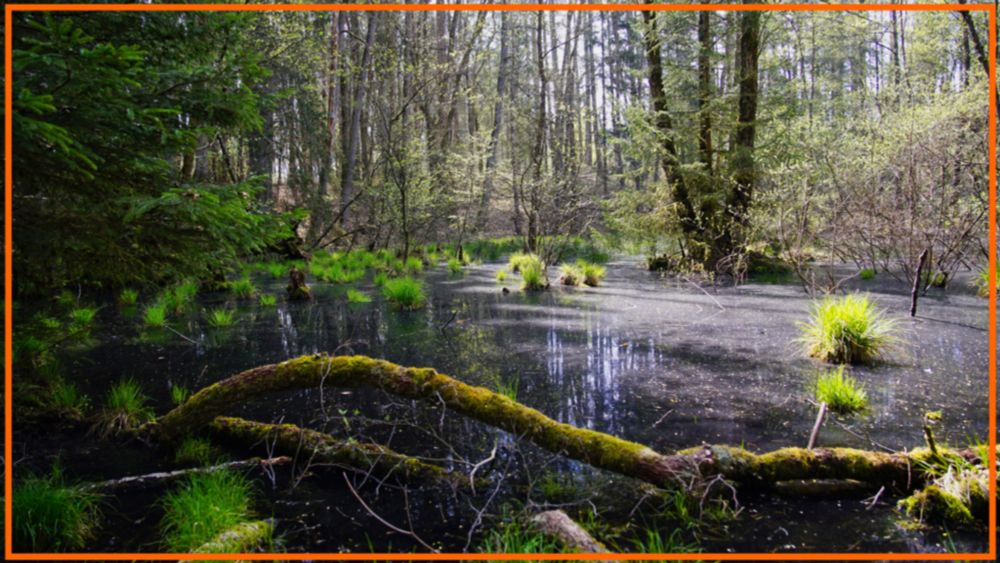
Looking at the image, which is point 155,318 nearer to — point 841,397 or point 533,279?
point 533,279

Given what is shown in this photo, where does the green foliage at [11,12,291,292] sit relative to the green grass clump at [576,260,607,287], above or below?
above

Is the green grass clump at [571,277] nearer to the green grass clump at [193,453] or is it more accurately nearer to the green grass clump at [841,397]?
the green grass clump at [841,397]

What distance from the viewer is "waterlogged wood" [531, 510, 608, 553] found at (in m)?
2.00

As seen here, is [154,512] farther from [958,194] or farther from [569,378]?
[958,194]

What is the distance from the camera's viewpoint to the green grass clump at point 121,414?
3574 mm

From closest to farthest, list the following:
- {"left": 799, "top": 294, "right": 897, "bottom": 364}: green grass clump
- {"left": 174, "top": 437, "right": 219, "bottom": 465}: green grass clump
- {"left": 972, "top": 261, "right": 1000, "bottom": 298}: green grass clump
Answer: {"left": 174, "top": 437, "right": 219, "bottom": 465}: green grass clump < {"left": 799, "top": 294, "right": 897, "bottom": 364}: green grass clump < {"left": 972, "top": 261, "right": 1000, "bottom": 298}: green grass clump

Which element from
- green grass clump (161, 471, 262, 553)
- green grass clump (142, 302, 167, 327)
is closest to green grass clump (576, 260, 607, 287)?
green grass clump (142, 302, 167, 327)

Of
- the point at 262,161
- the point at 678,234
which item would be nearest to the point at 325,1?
the point at 262,161

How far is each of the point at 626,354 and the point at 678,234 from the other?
745 centimetres

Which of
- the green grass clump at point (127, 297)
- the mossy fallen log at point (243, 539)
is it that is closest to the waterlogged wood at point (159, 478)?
the mossy fallen log at point (243, 539)

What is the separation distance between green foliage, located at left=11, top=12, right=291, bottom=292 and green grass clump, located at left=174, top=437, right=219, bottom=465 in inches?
43.8

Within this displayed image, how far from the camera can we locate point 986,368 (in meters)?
4.82

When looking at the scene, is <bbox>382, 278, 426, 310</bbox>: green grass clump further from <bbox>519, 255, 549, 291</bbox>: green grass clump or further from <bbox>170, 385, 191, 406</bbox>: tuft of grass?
<bbox>170, 385, 191, 406</bbox>: tuft of grass

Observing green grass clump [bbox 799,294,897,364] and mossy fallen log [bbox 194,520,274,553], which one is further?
green grass clump [bbox 799,294,897,364]
